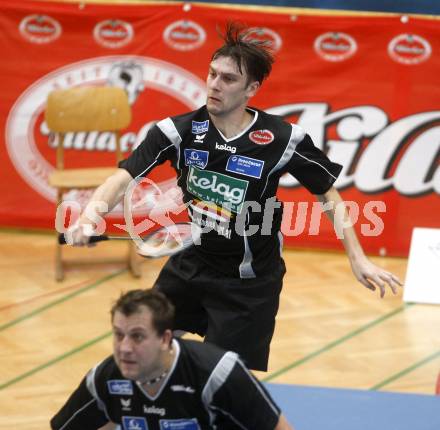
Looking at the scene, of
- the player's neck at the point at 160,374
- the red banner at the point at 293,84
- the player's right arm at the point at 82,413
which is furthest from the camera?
the red banner at the point at 293,84

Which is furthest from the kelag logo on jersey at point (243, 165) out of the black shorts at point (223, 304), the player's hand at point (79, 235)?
the player's hand at point (79, 235)

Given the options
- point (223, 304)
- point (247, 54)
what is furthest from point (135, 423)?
point (247, 54)

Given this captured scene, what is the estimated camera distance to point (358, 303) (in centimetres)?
815

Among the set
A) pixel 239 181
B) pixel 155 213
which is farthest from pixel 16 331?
pixel 239 181

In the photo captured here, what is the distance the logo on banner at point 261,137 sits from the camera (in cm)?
520

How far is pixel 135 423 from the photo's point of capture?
4.23 meters

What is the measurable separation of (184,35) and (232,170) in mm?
3959

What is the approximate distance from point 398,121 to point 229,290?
3907mm

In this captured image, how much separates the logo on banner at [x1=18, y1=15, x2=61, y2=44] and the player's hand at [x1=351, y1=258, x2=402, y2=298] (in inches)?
182

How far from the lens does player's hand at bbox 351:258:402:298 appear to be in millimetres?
4988

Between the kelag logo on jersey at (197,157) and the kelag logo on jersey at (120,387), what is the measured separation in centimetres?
138

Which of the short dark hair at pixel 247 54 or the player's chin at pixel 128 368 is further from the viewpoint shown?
the short dark hair at pixel 247 54

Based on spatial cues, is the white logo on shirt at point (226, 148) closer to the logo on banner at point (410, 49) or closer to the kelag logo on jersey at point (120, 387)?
the kelag logo on jersey at point (120, 387)

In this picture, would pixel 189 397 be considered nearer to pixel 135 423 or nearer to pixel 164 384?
pixel 164 384
